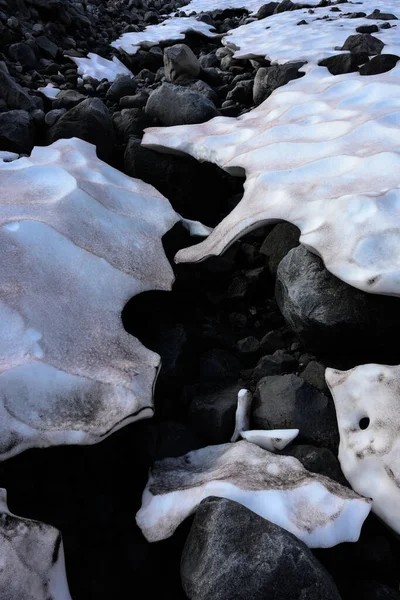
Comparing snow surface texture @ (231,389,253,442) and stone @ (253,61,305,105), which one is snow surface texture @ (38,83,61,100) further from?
snow surface texture @ (231,389,253,442)

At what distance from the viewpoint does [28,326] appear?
1.57 meters

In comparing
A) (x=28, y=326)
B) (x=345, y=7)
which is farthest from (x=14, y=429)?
(x=345, y=7)

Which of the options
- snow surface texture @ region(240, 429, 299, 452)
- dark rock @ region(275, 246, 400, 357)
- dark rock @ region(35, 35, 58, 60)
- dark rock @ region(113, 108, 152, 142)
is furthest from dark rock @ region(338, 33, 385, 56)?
snow surface texture @ region(240, 429, 299, 452)

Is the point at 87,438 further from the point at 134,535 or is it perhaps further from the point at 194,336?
the point at 194,336

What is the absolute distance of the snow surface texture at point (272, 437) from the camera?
4.98ft

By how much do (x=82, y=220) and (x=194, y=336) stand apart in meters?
0.62

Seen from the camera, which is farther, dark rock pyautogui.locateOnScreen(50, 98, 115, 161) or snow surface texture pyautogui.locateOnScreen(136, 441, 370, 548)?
dark rock pyautogui.locateOnScreen(50, 98, 115, 161)

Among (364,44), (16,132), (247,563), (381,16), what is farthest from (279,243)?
(381,16)

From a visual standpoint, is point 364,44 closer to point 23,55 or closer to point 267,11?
point 23,55

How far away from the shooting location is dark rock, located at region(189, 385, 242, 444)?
1.64m

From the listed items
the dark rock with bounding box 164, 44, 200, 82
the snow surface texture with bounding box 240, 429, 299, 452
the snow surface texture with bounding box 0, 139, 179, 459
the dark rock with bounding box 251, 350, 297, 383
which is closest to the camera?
the snow surface texture with bounding box 0, 139, 179, 459

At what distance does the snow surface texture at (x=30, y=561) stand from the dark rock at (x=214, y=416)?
1.91 feet

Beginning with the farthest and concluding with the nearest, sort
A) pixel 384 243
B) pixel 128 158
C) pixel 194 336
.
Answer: pixel 128 158, pixel 194 336, pixel 384 243

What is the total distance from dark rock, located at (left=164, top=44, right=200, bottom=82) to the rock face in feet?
11.2
